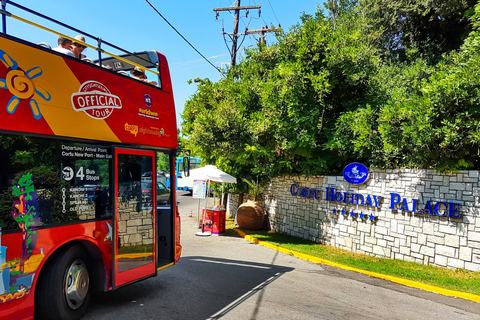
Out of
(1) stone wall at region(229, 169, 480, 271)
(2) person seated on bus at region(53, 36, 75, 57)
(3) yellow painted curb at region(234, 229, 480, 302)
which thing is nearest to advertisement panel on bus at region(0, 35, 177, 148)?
(2) person seated on bus at region(53, 36, 75, 57)

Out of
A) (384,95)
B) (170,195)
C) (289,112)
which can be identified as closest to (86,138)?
(170,195)

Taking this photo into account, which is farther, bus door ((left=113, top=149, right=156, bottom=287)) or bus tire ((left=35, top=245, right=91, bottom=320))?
bus door ((left=113, top=149, right=156, bottom=287))

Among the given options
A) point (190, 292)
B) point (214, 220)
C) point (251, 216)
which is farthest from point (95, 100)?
point (251, 216)

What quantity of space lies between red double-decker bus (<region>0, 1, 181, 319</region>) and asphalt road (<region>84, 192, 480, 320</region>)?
0.54 metres

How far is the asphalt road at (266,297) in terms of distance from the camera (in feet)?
17.9

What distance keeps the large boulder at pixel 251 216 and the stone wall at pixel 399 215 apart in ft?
7.55

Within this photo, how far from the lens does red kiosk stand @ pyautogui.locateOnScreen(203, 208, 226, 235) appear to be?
13680mm

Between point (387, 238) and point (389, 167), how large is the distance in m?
1.91

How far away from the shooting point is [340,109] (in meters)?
12.2

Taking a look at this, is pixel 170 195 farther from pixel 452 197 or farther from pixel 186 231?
pixel 186 231

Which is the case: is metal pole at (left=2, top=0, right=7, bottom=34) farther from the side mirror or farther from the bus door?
the side mirror

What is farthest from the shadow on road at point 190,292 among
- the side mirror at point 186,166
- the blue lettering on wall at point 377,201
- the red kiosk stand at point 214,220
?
the red kiosk stand at point 214,220

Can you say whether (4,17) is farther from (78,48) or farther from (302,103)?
(302,103)

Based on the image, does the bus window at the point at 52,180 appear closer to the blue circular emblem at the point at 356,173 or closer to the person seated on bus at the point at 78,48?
the person seated on bus at the point at 78,48
